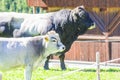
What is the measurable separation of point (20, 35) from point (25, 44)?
17.8ft

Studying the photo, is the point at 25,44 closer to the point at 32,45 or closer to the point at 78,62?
the point at 32,45

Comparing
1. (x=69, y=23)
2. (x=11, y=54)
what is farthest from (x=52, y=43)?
(x=69, y=23)

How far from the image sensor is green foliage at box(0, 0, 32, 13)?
6459 centimetres

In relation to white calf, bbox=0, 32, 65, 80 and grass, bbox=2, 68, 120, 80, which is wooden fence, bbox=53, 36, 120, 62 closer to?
grass, bbox=2, 68, 120, 80

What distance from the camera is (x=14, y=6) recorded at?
6719 cm

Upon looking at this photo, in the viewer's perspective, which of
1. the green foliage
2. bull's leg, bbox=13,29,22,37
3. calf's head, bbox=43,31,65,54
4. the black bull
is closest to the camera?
calf's head, bbox=43,31,65,54

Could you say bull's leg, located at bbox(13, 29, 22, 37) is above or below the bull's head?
below

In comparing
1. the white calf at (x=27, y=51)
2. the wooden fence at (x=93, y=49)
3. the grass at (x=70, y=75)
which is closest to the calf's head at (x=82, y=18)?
the grass at (x=70, y=75)

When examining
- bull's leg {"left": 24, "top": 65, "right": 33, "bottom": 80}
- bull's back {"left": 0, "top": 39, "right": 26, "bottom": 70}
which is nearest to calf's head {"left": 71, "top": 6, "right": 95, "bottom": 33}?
bull's back {"left": 0, "top": 39, "right": 26, "bottom": 70}

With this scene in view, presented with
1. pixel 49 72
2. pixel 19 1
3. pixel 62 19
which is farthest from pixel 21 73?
pixel 19 1

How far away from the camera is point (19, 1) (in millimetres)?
67938

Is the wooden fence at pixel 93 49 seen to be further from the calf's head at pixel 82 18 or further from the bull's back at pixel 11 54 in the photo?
the bull's back at pixel 11 54

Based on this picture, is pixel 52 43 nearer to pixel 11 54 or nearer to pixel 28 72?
pixel 28 72

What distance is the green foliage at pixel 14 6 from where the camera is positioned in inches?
2543
